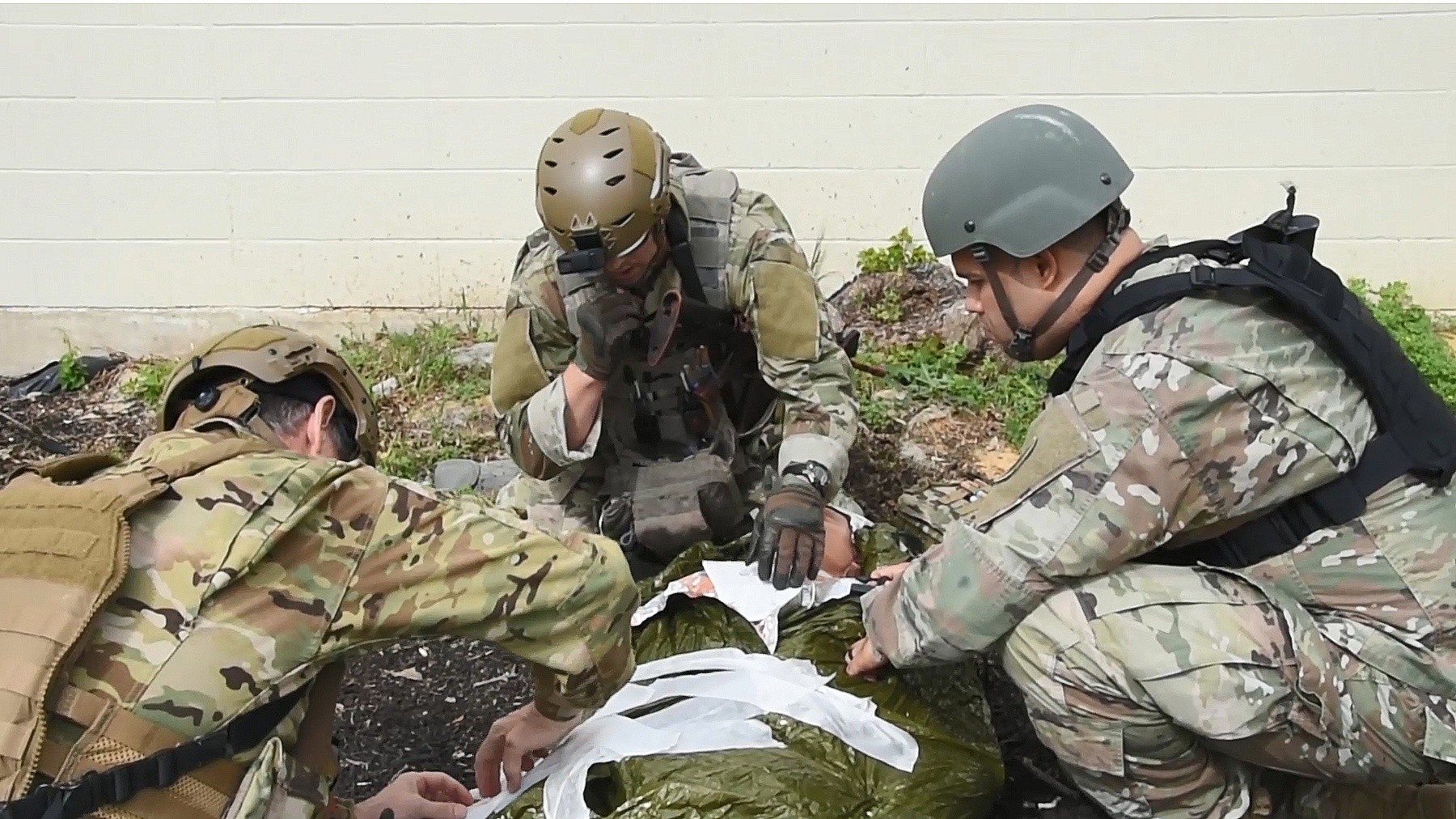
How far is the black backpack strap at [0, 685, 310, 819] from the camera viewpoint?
5.31 feet

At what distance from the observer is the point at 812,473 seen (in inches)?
123

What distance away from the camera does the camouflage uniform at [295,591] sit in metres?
1.70

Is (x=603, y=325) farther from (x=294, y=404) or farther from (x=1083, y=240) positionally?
(x=1083, y=240)

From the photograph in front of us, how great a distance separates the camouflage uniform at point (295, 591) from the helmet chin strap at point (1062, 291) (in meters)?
0.94

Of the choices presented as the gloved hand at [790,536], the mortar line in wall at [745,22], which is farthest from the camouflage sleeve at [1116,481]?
the mortar line in wall at [745,22]

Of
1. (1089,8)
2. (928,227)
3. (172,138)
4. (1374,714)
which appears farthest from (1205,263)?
(172,138)

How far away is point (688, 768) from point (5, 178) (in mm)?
4682

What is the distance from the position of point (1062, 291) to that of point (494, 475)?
2.63 metres

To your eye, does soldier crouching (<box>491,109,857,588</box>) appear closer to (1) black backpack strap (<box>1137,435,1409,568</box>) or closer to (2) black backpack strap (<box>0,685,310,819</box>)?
(1) black backpack strap (<box>1137,435,1409,568</box>)

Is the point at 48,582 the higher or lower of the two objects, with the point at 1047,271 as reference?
lower

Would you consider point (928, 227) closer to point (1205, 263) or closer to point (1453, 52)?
point (1205, 263)

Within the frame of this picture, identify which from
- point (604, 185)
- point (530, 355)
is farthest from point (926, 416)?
point (604, 185)

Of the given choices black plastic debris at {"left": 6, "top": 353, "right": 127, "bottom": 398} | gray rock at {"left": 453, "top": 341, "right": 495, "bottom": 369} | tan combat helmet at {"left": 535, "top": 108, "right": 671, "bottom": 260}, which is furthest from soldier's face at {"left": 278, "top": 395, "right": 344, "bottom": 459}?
black plastic debris at {"left": 6, "top": 353, "right": 127, "bottom": 398}

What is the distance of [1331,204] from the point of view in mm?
5258
